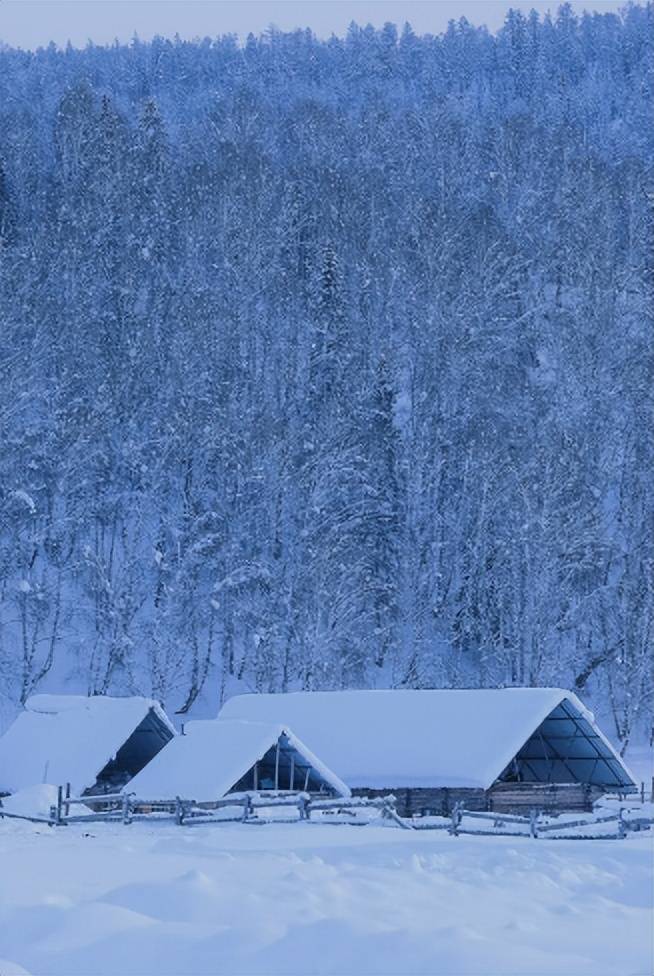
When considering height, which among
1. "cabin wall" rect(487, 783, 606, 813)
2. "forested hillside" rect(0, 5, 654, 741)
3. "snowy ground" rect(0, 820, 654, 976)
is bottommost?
"cabin wall" rect(487, 783, 606, 813)

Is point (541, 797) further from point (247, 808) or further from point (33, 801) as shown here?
point (33, 801)

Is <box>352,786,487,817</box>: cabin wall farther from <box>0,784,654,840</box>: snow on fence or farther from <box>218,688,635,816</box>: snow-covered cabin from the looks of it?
<box>0,784,654,840</box>: snow on fence

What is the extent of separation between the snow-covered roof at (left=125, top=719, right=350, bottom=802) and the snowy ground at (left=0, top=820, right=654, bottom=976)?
10595mm

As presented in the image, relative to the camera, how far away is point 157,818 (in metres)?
26.2

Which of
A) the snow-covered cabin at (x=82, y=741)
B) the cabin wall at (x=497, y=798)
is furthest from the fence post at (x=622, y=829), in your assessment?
the snow-covered cabin at (x=82, y=741)

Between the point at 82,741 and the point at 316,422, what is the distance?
2126 centimetres

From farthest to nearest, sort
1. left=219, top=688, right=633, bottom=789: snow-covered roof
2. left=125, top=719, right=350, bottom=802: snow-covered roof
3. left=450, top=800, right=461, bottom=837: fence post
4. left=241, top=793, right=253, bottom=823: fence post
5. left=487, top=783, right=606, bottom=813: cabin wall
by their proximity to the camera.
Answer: left=487, top=783, right=606, bottom=813: cabin wall → left=219, top=688, right=633, bottom=789: snow-covered roof → left=125, top=719, right=350, bottom=802: snow-covered roof → left=241, top=793, right=253, bottom=823: fence post → left=450, top=800, right=461, bottom=837: fence post

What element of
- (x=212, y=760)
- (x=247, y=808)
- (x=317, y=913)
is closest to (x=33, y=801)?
(x=212, y=760)

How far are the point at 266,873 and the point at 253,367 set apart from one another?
41.8m

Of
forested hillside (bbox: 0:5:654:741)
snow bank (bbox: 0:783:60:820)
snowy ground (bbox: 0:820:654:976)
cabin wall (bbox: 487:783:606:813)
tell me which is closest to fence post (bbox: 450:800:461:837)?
snowy ground (bbox: 0:820:654:976)

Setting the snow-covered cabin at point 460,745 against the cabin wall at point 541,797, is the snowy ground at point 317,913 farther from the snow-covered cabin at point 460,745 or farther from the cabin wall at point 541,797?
the cabin wall at point 541,797

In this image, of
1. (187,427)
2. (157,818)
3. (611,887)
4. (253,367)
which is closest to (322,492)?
(187,427)

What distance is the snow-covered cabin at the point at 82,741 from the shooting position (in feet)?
104

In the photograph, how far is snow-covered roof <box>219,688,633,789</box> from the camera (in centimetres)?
3048
